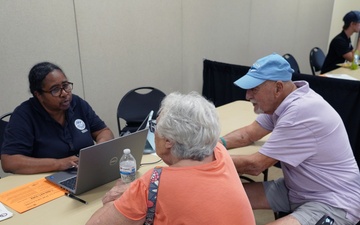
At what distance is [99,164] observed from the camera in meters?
1.30

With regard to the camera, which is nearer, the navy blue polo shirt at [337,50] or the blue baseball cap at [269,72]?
the blue baseball cap at [269,72]

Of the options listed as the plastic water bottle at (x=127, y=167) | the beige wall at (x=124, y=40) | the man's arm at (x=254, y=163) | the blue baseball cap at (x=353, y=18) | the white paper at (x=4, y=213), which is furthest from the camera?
the blue baseball cap at (x=353, y=18)

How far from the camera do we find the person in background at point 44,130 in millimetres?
1535

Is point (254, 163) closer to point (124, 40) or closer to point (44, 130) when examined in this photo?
point (44, 130)

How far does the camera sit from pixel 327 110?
1.43 metres

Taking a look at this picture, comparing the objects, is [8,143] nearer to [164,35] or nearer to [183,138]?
[183,138]

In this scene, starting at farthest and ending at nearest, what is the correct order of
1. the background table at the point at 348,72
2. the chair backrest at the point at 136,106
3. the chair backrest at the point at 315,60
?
the chair backrest at the point at 315,60
the background table at the point at 348,72
the chair backrest at the point at 136,106

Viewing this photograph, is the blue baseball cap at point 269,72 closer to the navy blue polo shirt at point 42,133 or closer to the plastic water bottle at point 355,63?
the navy blue polo shirt at point 42,133

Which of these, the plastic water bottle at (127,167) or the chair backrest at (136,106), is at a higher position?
the plastic water bottle at (127,167)

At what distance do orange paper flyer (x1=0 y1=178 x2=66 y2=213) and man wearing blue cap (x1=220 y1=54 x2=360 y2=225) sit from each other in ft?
2.97

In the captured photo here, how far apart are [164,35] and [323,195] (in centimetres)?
244

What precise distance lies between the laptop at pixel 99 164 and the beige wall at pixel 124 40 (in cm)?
137

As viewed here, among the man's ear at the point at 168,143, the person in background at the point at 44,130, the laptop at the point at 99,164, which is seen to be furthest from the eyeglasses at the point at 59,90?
the man's ear at the point at 168,143

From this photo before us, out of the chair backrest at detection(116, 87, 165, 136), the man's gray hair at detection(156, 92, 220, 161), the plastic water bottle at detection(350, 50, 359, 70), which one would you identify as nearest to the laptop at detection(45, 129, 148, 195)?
the man's gray hair at detection(156, 92, 220, 161)
